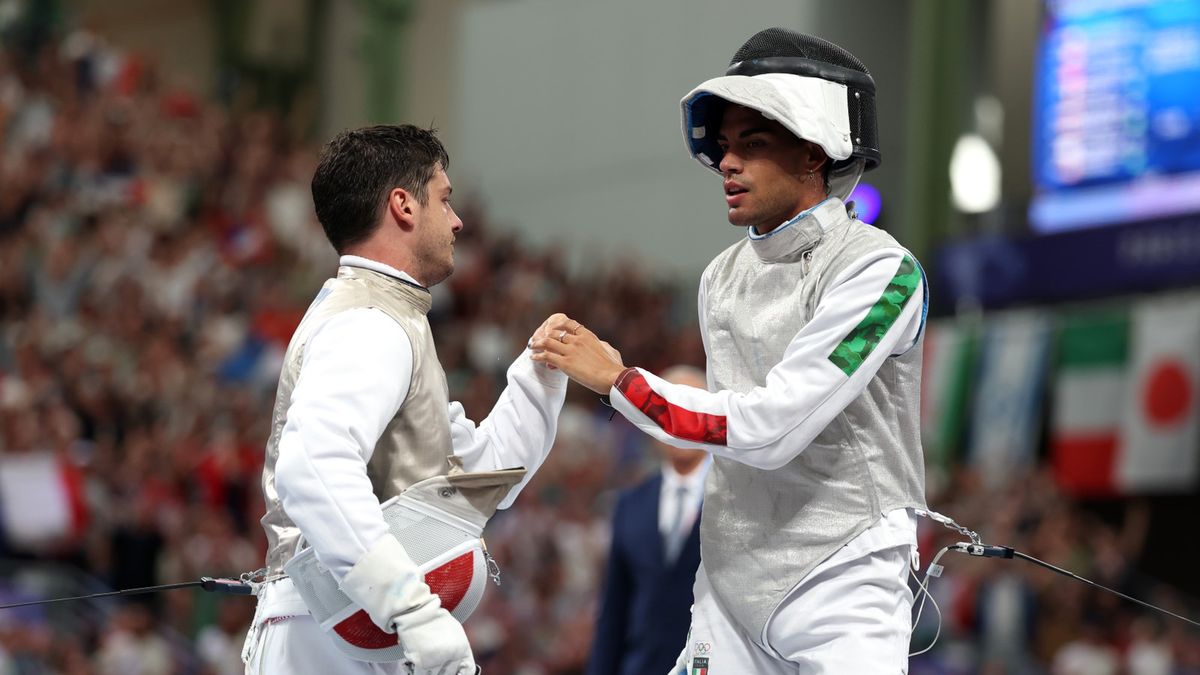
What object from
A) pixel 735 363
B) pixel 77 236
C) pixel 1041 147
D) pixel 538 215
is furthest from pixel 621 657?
pixel 538 215

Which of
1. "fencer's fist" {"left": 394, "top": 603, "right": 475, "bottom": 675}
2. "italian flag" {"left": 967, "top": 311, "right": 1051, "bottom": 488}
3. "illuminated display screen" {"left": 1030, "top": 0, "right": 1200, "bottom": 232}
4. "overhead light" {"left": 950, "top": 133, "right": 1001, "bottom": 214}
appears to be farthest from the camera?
"overhead light" {"left": 950, "top": 133, "right": 1001, "bottom": 214}

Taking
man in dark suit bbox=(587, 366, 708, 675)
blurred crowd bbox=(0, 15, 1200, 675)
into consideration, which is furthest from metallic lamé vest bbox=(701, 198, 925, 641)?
blurred crowd bbox=(0, 15, 1200, 675)

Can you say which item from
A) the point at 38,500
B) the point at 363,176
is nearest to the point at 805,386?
the point at 363,176

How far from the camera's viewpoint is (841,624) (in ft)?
9.02

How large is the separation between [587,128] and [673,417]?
11971mm

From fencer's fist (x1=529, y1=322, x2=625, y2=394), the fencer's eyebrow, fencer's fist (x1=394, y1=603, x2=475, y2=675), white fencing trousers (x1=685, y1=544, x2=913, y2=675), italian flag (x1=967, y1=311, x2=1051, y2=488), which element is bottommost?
italian flag (x1=967, y1=311, x2=1051, y2=488)

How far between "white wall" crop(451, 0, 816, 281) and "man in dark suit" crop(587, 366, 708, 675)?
790 cm

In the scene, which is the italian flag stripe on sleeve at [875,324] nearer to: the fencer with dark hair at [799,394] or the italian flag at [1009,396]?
the fencer with dark hair at [799,394]

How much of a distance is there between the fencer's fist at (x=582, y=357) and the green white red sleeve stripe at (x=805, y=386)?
0.06 m

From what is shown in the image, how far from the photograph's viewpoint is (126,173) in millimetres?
10570

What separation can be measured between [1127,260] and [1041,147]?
118cm

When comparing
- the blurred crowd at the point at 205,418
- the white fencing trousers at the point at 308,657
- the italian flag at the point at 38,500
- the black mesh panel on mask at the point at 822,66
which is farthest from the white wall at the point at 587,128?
the white fencing trousers at the point at 308,657

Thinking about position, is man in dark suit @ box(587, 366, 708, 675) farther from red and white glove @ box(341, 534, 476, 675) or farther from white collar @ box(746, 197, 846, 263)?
red and white glove @ box(341, 534, 476, 675)

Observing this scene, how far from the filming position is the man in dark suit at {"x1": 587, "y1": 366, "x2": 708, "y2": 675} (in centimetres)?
464
